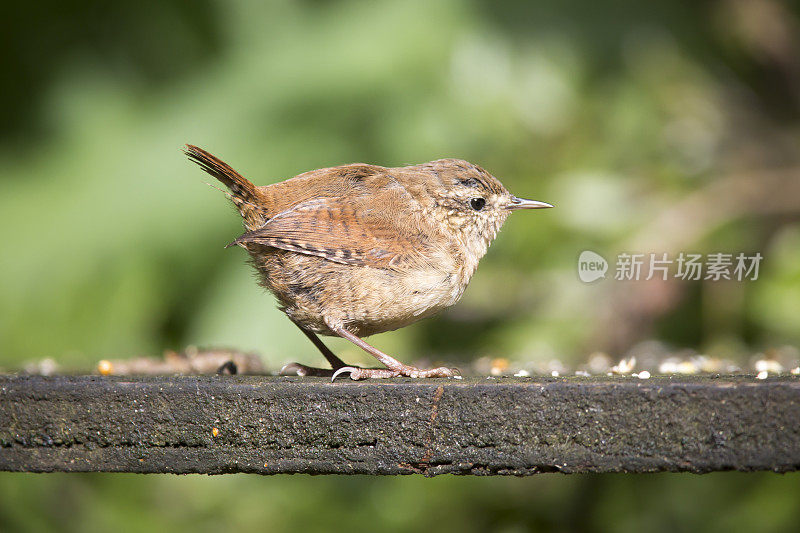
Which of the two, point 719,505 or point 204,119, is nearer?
point 719,505

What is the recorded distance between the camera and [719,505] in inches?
181

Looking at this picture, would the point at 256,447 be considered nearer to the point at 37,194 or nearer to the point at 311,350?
the point at 311,350

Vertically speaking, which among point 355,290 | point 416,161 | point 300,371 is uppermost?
point 416,161

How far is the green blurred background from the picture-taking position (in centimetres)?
465

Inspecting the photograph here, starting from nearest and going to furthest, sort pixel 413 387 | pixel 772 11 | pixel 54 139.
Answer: pixel 413 387 < pixel 772 11 < pixel 54 139

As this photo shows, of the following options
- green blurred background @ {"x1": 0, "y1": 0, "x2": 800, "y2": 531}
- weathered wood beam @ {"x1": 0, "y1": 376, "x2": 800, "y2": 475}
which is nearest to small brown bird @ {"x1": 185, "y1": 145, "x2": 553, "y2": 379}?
weathered wood beam @ {"x1": 0, "y1": 376, "x2": 800, "y2": 475}

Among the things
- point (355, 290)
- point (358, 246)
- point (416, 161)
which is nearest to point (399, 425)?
point (355, 290)

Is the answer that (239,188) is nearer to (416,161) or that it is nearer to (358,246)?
(358,246)

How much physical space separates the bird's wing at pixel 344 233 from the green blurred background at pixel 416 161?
1340 mm

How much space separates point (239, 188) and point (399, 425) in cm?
134

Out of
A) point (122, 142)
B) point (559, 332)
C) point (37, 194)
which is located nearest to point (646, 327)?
point (559, 332)

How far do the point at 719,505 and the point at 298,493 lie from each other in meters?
2.21

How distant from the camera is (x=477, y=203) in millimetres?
3686

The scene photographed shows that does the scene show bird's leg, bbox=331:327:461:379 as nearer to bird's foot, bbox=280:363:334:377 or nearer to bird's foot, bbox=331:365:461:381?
bird's foot, bbox=331:365:461:381
